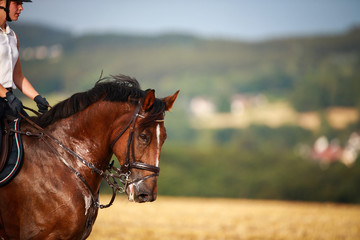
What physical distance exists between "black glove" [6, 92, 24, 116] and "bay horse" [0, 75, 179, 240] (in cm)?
18

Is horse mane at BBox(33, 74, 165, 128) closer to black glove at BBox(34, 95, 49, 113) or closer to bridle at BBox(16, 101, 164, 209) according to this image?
bridle at BBox(16, 101, 164, 209)

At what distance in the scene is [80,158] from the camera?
5309 millimetres

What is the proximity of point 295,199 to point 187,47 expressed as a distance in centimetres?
4842

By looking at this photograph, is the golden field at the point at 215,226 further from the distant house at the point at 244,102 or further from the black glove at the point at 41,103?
the distant house at the point at 244,102

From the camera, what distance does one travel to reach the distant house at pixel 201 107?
2442 inches

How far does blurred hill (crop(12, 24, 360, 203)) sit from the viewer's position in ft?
139

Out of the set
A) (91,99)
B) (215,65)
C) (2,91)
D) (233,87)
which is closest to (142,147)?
(91,99)

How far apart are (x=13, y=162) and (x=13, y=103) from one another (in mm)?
713

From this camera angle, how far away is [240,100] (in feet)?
212

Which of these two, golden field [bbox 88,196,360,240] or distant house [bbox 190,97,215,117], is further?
distant house [bbox 190,97,215,117]

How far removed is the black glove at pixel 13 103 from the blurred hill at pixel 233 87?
32612mm

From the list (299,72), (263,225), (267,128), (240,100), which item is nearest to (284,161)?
(267,128)

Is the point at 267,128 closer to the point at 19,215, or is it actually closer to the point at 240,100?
the point at 240,100

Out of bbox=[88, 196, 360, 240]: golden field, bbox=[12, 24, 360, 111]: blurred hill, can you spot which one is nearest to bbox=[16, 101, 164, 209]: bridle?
bbox=[88, 196, 360, 240]: golden field
